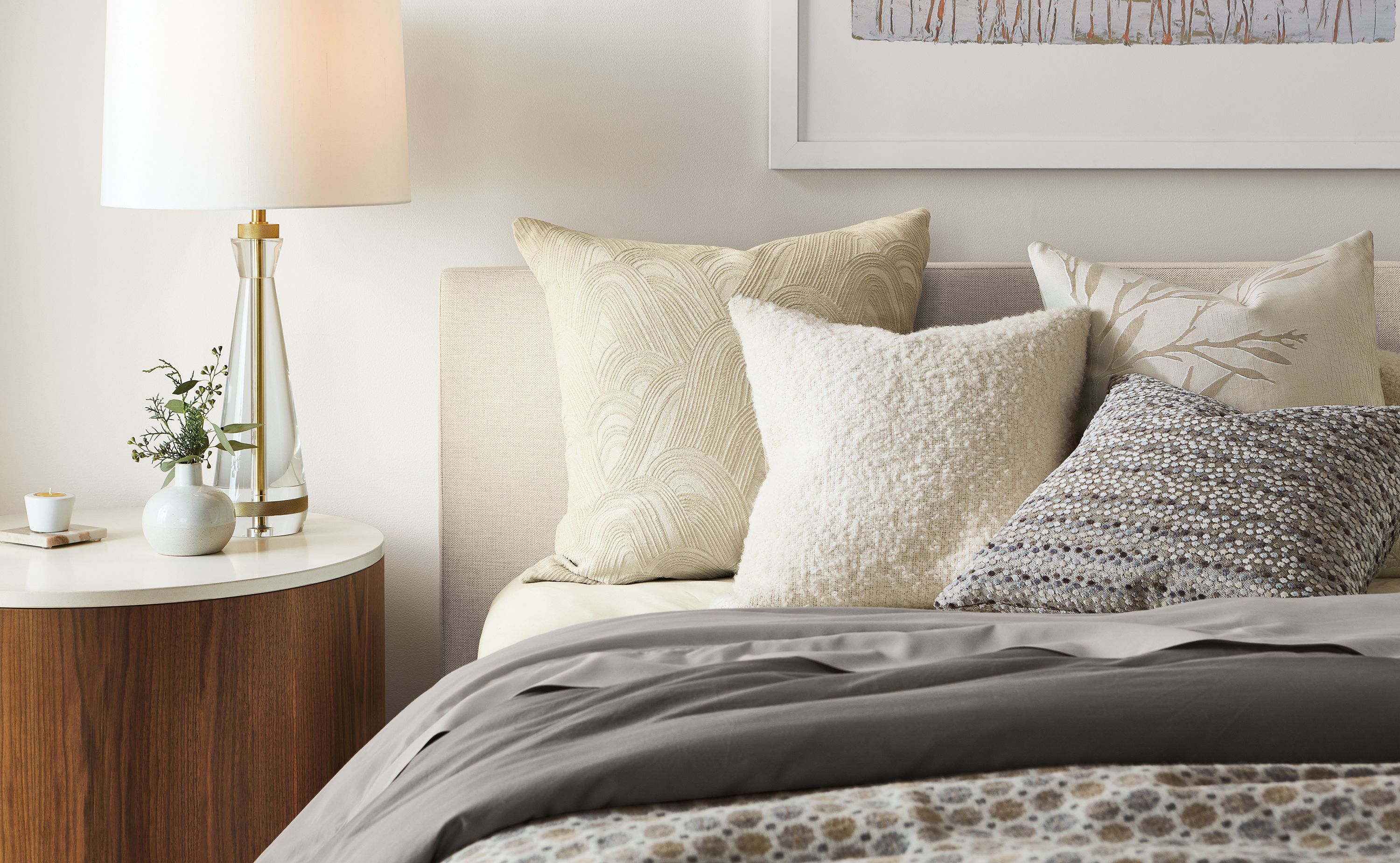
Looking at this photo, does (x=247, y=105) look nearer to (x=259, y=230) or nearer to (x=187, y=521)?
(x=259, y=230)

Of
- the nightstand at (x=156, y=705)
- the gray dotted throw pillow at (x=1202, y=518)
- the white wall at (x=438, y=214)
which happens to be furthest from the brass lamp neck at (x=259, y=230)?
the gray dotted throw pillow at (x=1202, y=518)

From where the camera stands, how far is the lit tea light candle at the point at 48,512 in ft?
5.11

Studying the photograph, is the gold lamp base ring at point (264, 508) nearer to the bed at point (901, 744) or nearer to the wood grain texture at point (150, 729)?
the wood grain texture at point (150, 729)

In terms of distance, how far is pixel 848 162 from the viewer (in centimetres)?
190

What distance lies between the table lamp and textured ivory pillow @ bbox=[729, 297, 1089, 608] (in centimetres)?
70

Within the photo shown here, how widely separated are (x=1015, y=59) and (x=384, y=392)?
4.09ft

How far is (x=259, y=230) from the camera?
1.64m

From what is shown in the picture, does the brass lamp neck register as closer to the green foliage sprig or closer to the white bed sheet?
the green foliage sprig

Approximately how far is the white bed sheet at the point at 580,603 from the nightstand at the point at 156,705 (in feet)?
0.84

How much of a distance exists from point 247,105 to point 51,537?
0.67m

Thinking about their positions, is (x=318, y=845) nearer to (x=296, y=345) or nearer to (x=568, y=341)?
(x=568, y=341)

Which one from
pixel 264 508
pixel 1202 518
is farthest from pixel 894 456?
pixel 264 508

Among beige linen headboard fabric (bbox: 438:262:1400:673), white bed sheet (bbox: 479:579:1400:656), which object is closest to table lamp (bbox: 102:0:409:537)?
beige linen headboard fabric (bbox: 438:262:1400:673)

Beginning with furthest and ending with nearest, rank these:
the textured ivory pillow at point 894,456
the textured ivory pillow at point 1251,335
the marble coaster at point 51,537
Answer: the marble coaster at point 51,537, the textured ivory pillow at point 1251,335, the textured ivory pillow at point 894,456
